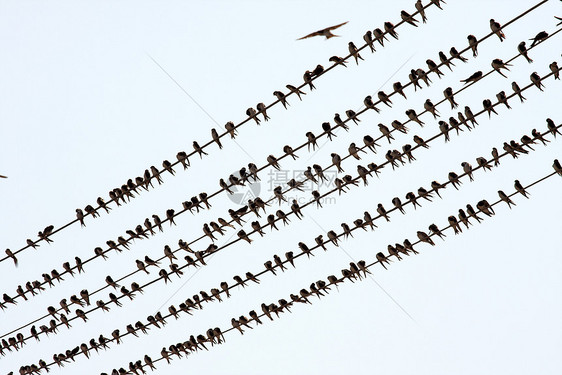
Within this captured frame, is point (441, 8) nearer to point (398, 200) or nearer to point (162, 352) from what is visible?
point (398, 200)

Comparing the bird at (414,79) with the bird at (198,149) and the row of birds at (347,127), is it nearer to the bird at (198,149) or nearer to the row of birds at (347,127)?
the row of birds at (347,127)

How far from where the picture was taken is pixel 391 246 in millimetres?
14109

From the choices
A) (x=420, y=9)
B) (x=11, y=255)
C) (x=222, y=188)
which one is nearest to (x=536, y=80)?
(x=420, y=9)

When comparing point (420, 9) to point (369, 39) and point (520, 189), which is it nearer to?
point (369, 39)

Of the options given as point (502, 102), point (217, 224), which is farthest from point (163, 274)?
point (502, 102)

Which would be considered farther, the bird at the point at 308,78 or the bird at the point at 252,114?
the bird at the point at 252,114

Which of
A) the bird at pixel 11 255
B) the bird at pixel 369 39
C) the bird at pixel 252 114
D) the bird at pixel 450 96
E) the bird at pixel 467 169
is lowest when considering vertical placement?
the bird at pixel 467 169

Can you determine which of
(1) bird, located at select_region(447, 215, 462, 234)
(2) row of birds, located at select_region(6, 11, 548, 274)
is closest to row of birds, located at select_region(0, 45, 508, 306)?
(2) row of birds, located at select_region(6, 11, 548, 274)

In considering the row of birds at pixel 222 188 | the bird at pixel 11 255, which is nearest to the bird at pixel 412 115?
the row of birds at pixel 222 188

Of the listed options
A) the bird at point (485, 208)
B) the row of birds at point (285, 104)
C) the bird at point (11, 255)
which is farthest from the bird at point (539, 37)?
the bird at point (11, 255)

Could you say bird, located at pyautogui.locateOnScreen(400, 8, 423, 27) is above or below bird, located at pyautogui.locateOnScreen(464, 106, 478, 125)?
above

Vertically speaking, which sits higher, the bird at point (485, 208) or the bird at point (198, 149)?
the bird at point (198, 149)

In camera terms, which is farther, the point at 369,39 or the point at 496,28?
the point at 369,39

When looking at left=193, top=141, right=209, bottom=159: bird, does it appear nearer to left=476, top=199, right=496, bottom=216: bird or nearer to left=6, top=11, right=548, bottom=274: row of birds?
left=6, top=11, right=548, bottom=274: row of birds
